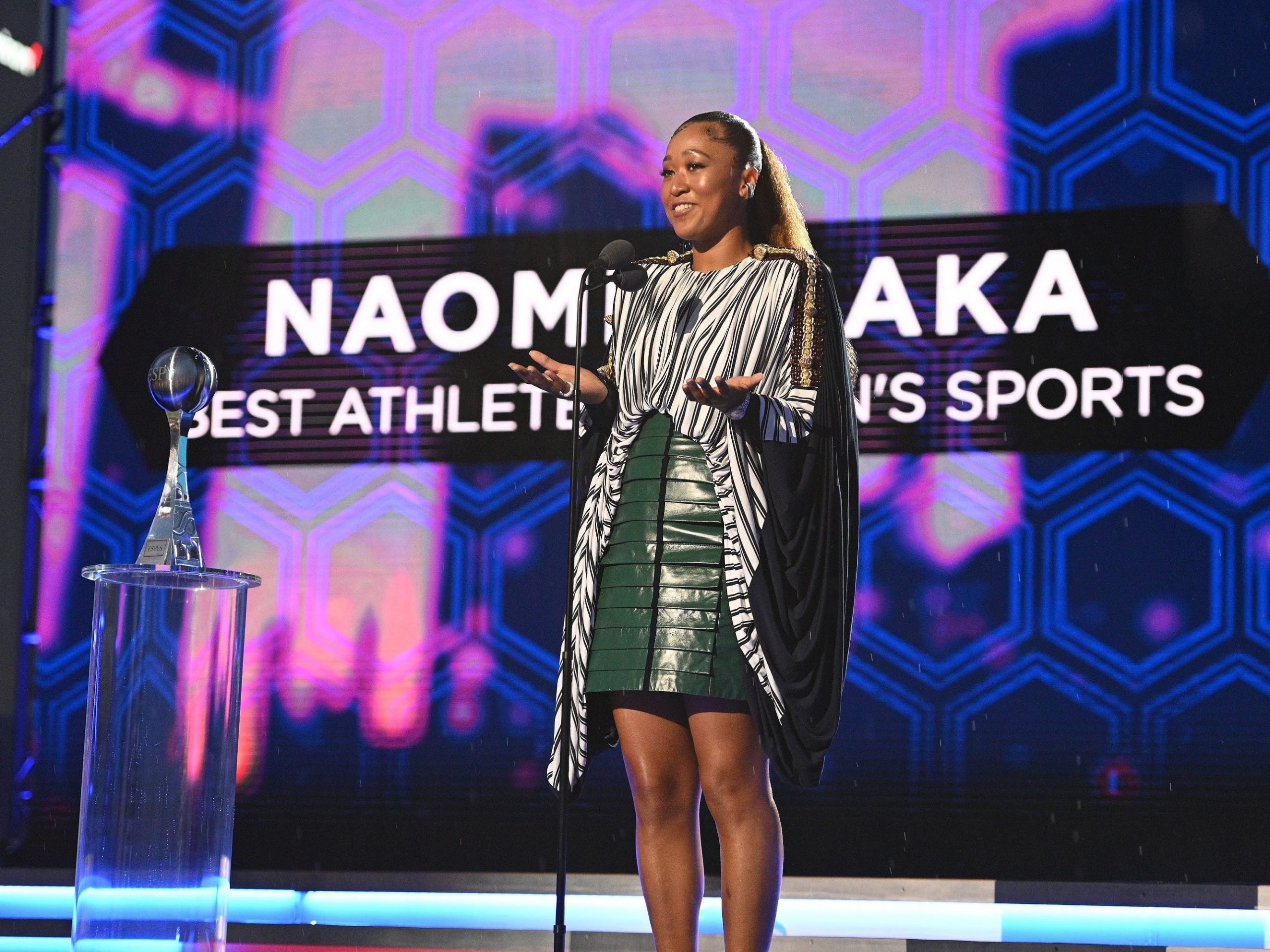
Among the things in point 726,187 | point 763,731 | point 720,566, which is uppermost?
point 726,187

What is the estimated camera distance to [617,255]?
2.20m

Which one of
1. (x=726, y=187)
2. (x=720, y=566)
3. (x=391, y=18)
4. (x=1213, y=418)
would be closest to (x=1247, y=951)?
(x=1213, y=418)

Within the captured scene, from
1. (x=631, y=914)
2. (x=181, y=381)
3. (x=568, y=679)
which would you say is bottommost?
(x=631, y=914)

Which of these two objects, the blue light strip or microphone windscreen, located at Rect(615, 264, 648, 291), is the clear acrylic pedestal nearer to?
microphone windscreen, located at Rect(615, 264, 648, 291)

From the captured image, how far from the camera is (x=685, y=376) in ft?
7.31

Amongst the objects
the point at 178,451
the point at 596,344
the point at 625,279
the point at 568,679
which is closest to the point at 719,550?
the point at 568,679

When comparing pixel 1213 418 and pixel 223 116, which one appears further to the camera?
pixel 223 116

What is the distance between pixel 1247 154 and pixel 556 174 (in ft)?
6.20

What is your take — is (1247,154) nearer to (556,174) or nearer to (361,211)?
(556,174)

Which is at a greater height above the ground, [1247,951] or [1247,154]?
[1247,154]

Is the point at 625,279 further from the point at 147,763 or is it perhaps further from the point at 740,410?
the point at 147,763

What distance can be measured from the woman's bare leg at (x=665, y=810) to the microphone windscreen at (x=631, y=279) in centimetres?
62

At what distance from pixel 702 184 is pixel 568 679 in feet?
2.57

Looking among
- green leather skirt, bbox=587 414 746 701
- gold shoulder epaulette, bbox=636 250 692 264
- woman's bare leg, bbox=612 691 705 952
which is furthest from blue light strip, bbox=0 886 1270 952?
gold shoulder epaulette, bbox=636 250 692 264
